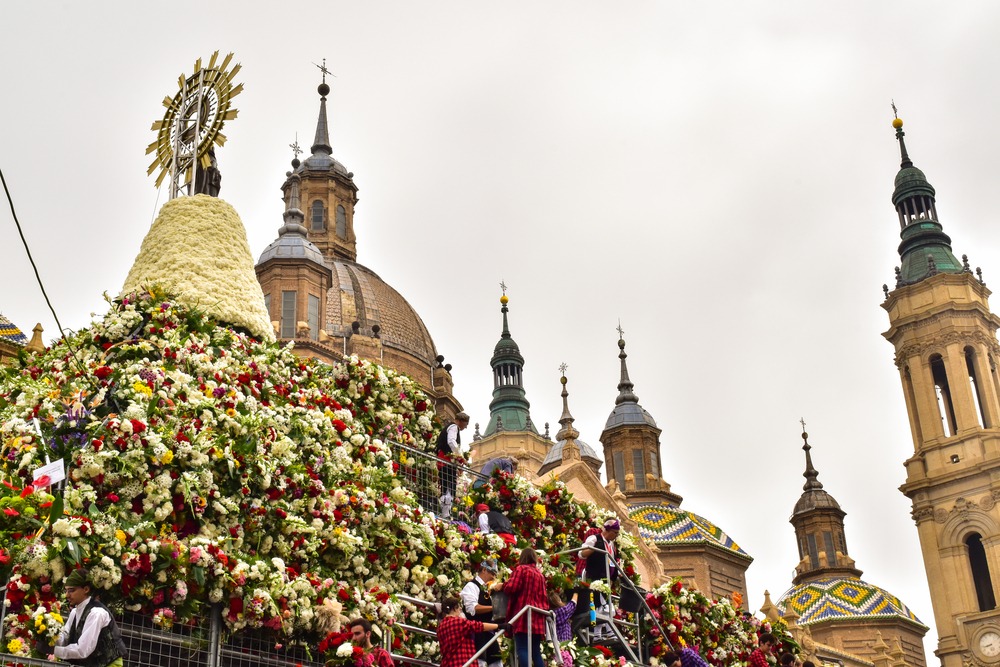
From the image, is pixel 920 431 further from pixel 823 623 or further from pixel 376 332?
pixel 376 332

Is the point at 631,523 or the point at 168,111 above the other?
the point at 631,523

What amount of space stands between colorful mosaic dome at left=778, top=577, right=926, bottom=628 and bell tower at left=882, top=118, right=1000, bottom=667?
788 centimetres

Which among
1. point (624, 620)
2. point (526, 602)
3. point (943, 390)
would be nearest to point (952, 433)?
point (943, 390)

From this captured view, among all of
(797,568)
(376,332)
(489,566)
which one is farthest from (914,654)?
(489,566)

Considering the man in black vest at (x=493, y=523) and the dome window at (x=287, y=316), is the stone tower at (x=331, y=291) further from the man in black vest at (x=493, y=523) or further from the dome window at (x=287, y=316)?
the man in black vest at (x=493, y=523)

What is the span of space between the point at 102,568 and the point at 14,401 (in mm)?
4383

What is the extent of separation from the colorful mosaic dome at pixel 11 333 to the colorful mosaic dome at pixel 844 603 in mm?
45109

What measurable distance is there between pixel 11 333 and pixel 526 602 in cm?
2725

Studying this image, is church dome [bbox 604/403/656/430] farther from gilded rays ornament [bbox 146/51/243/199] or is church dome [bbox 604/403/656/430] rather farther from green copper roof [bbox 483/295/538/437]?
gilded rays ornament [bbox 146/51/243/199]

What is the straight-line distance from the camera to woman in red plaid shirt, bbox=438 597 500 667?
40.3ft

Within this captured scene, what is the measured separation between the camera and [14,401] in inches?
586

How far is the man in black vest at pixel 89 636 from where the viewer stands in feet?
33.4

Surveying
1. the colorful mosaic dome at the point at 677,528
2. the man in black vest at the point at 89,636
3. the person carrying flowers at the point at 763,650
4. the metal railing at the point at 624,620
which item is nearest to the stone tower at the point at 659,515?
the colorful mosaic dome at the point at 677,528

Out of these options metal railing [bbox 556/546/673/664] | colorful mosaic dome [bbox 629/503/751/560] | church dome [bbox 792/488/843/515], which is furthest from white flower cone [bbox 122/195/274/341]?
church dome [bbox 792/488/843/515]
